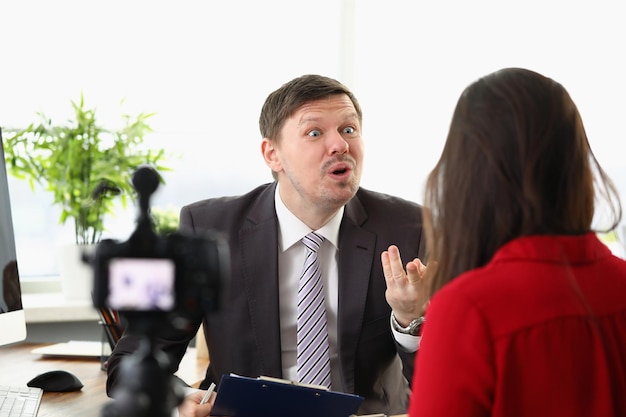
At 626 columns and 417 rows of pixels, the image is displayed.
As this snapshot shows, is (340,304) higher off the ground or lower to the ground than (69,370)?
higher

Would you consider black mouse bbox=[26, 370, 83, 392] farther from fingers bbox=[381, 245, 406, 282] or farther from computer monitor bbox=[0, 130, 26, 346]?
fingers bbox=[381, 245, 406, 282]

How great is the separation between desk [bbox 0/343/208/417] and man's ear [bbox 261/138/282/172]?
0.67 meters

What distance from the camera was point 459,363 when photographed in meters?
0.99

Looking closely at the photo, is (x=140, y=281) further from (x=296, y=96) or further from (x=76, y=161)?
(x=76, y=161)

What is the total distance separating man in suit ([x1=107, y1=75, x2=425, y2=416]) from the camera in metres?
2.12

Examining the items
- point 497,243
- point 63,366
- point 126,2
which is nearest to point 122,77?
point 126,2

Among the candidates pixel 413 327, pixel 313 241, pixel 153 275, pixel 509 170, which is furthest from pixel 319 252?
pixel 153 275

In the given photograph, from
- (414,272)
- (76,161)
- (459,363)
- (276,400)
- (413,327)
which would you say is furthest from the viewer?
(76,161)

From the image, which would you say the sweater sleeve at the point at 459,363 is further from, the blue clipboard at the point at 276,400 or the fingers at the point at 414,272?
the fingers at the point at 414,272

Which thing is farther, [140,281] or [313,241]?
[313,241]

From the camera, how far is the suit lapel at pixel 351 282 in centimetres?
210

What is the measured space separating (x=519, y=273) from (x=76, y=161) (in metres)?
2.35

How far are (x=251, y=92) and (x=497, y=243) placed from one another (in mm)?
2672

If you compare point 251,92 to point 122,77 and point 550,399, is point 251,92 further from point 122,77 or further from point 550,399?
point 550,399
